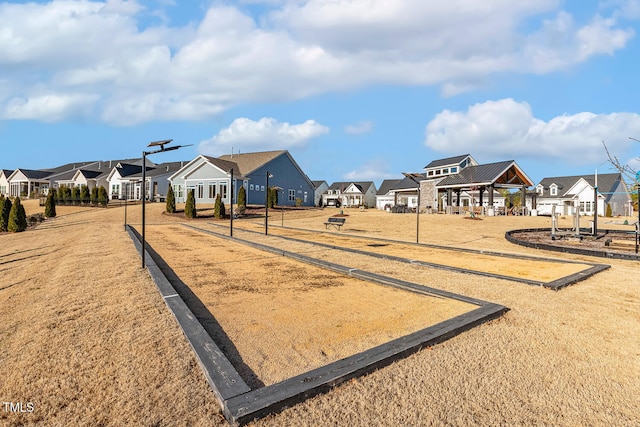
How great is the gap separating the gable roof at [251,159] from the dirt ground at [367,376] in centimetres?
3499

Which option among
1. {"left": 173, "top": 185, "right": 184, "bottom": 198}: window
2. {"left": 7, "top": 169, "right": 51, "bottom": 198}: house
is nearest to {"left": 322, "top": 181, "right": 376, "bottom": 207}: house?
{"left": 173, "top": 185, "right": 184, "bottom": 198}: window

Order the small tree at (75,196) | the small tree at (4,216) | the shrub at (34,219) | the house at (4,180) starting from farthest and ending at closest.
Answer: the house at (4,180)
the small tree at (75,196)
the shrub at (34,219)
the small tree at (4,216)

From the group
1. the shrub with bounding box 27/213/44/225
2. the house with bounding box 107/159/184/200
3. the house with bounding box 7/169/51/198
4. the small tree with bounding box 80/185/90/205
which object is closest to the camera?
the shrub with bounding box 27/213/44/225

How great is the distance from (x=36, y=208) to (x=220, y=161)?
67.0 feet

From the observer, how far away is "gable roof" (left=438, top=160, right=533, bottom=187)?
3206 centimetres

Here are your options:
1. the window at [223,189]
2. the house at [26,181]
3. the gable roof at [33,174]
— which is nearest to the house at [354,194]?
the window at [223,189]

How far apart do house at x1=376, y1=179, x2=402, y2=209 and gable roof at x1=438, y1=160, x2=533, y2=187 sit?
3445 cm

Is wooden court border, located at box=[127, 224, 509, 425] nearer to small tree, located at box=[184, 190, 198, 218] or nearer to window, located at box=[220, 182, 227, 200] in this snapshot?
small tree, located at box=[184, 190, 198, 218]

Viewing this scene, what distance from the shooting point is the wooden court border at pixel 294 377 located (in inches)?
113

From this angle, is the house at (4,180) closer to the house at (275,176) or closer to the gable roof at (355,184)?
the house at (275,176)

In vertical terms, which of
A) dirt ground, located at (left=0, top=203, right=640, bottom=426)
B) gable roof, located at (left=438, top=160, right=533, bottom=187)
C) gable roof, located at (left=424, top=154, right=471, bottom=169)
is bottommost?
dirt ground, located at (left=0, top=203, right=640, bottom=426)

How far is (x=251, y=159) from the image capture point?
4409 centimetres

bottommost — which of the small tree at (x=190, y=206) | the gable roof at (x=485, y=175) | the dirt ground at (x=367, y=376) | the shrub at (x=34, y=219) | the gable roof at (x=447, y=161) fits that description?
the dirt ground at (x=367, y=376)

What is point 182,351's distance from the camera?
3881 millimetres
